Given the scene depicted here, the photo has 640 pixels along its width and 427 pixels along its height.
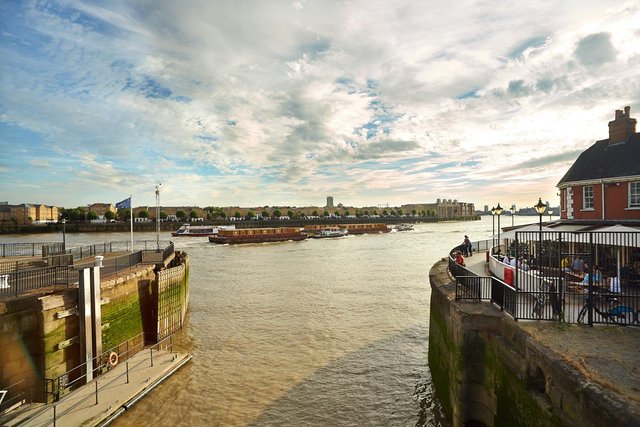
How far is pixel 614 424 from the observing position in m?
4.59

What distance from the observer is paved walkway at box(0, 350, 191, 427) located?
8.62 m

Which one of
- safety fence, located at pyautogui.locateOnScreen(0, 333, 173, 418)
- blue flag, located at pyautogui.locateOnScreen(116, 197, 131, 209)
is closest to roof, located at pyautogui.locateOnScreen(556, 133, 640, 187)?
safety fence, located at pyautogui.locateOnScreen(0, 333, 173, 418)

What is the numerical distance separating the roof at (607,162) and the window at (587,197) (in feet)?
1.86

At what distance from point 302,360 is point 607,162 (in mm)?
18998

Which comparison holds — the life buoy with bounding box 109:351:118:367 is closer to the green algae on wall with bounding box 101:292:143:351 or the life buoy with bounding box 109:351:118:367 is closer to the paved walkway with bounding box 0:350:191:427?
the paved walkway with bounding box 0:350:191:427

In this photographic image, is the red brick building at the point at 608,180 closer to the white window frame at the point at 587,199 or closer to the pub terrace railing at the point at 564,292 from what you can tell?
the white window frame at the point at 587,199

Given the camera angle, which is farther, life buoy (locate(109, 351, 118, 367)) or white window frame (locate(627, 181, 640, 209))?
white window frame (locate(627, 181, 640, 209))

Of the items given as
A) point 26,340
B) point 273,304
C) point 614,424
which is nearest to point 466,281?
point 614,424

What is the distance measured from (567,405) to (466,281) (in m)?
4.92

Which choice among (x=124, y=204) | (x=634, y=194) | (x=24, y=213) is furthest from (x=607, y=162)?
(x=24, y=213)

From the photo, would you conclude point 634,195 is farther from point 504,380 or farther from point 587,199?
point 504,380

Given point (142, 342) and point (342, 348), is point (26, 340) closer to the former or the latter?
point (142, 342)

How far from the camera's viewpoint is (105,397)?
9.98 m

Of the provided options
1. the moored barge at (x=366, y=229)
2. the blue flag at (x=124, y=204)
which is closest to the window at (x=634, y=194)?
the blue flag at (x=124, y=204)
